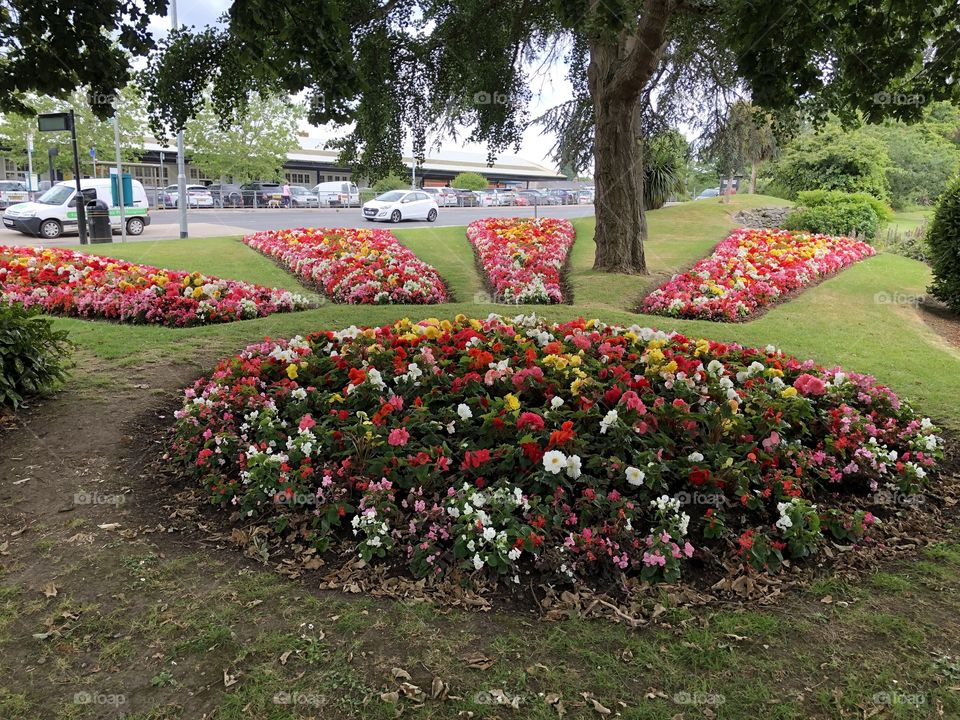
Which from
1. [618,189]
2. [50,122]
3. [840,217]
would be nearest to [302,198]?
[840,217]

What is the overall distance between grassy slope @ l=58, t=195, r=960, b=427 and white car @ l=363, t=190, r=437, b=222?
10.0m

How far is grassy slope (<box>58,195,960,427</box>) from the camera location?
283 inches

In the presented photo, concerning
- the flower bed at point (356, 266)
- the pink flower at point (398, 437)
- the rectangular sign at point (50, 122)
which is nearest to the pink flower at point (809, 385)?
the pink flower at point (398, 437)

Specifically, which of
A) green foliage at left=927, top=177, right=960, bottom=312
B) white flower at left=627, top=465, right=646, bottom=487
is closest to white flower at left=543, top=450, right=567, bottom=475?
white flower at left=627, top=465, right=646, bottom=487

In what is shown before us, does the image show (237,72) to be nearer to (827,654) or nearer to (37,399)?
(37,399)

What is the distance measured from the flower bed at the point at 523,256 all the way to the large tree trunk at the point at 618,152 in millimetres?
1237

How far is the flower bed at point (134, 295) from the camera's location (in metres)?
8.65

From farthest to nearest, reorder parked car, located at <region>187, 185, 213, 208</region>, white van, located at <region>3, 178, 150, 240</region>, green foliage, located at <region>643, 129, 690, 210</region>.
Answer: parked car, located at <region>187, 185, 213, 208</region>, green foliage, located at <region>643, 129, 690, 210</region>, white van, located at <region>3, 178, 150, 240</region>

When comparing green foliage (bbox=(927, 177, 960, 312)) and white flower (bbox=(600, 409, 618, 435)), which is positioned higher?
green foliage (bbox=(927, 177, 960, 312))

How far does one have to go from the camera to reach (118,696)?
2.67m

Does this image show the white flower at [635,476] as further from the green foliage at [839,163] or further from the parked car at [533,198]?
the parked car at [533,198]

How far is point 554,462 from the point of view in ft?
12.7

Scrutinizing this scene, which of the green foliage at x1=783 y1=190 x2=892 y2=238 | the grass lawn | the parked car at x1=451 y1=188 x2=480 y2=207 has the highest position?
the parked car at x1=451 y1=188 x2=480 y2=207

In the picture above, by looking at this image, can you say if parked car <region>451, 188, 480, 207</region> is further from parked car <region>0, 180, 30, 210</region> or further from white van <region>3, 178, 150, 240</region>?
white van <region>3, 178, 150, 240</region>
